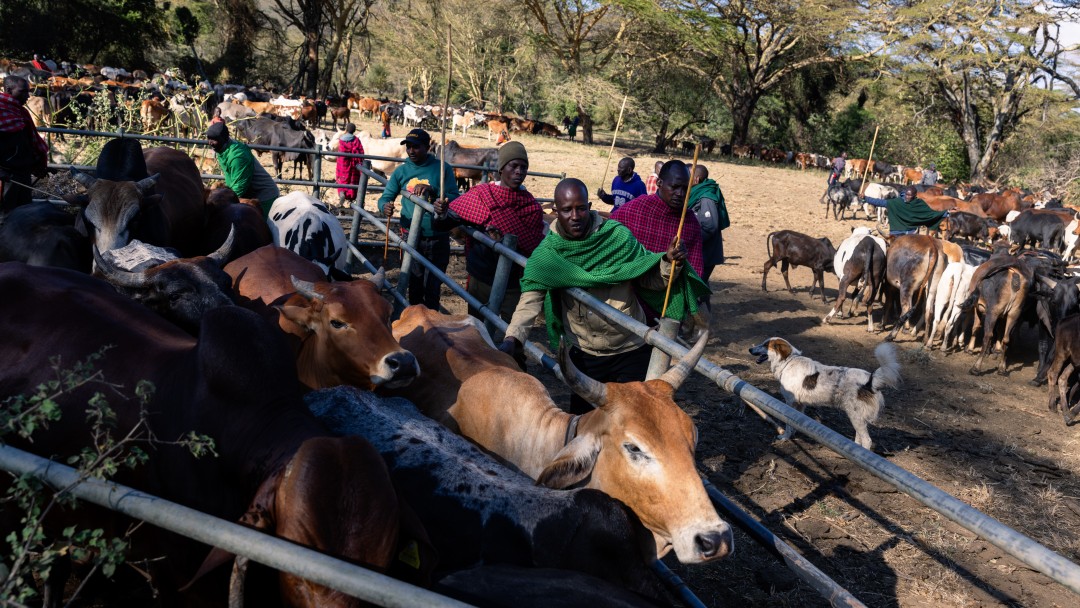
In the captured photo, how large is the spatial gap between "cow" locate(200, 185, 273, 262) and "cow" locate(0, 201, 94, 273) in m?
1.05

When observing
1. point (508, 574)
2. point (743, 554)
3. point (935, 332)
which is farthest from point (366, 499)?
point (935, 332)

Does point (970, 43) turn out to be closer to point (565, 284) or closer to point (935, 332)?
point (935, 332)

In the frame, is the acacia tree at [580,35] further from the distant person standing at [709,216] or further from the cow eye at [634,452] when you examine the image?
the cow eye at [634,452]

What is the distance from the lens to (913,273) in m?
11.3

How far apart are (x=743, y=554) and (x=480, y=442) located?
1.95m

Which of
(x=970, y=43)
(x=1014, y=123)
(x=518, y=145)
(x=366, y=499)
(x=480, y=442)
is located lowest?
(x=480, y=442)

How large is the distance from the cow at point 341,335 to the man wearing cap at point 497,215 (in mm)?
1577

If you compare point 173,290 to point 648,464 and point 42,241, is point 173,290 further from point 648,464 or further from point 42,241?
point 648,464

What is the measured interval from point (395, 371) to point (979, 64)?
37.2m

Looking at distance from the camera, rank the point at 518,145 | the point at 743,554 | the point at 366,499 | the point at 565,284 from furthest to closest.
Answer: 1. the point at 518,145
2. the point at 743,554
3. the point at 565,284
4. the point at 366,499

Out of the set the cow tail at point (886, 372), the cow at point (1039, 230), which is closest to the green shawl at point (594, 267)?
the cow tail at point (886, 372)

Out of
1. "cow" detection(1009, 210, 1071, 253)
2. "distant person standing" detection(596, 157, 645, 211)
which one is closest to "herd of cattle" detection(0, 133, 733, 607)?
"distant person standing" detection(596, 157, 645, 211)

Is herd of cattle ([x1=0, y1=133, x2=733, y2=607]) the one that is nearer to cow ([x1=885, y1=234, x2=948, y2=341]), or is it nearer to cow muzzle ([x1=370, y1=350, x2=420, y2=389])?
cow muzzle ([x1=370, y1=350, x2=420, y2=389])

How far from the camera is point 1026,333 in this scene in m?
12.6
